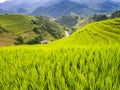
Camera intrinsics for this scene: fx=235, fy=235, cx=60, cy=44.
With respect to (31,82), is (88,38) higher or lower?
lower

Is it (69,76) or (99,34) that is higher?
(69,76)

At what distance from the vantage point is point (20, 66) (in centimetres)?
459

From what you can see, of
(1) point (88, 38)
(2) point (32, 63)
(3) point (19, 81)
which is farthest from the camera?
(1) point (88, 38)

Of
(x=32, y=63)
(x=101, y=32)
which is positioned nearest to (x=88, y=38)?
(x=101, y=32)

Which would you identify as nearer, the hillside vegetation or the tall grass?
the tall grass

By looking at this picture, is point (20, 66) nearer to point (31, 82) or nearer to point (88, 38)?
point (31, 82)

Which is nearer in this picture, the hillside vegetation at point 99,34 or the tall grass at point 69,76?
the tall grass at point 69,76

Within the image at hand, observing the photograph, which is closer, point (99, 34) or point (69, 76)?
point (69, 76)

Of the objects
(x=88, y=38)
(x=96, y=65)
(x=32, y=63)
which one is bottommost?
(x=88, y=38)

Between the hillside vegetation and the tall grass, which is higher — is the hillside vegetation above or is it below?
below

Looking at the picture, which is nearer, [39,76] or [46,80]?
[46,80]

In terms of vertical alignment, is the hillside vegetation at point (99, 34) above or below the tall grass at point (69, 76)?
below

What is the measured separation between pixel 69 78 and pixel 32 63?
155 cm

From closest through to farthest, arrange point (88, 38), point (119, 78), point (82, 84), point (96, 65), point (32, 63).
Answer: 1. point (82, 84)
2. point (119, 78)
3. point (96, 65)
4. point (32, 63)
5. point (88, 38)
